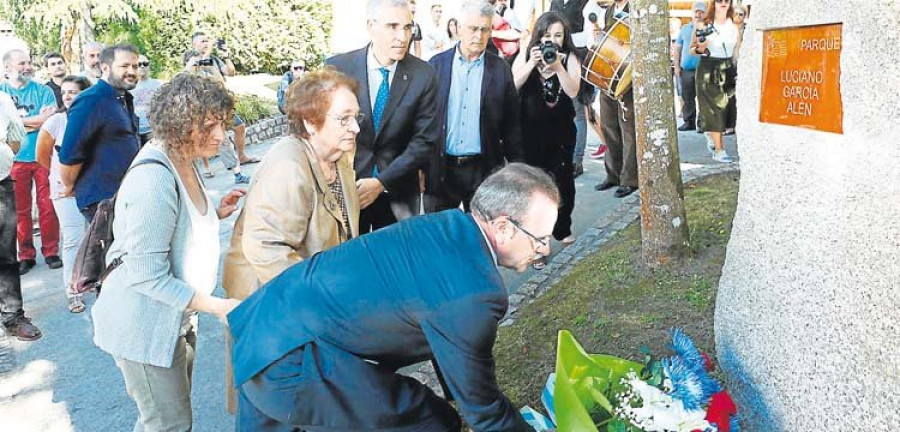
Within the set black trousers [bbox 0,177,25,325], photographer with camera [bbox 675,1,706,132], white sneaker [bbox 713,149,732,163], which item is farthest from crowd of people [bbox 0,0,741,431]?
photographer with camera [bbox 675,1,706,132]

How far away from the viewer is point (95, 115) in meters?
4.78

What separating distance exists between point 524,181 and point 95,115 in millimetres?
3589

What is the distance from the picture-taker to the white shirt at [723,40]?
9.09 meters

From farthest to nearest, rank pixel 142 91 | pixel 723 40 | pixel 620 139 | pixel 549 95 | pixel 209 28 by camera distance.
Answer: pixel 209 28 → pixel 723 40 → pixel 142 91 → pixel 620 139 → pixel 549 95

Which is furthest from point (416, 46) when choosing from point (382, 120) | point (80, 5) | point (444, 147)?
point (80, 5)

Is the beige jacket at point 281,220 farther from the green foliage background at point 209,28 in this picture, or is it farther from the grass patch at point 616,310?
the green foliage background at point 209,28

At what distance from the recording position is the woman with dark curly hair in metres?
2.53

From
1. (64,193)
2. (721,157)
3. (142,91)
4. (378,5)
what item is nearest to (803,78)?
(378,5)

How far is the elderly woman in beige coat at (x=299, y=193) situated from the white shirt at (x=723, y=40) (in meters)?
7.18

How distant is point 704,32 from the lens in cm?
920

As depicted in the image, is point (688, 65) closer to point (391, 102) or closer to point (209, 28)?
point (391, 102)

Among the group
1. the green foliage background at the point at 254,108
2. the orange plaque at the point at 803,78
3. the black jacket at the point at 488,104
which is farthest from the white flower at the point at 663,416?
the green foliage background at the point at 254,108

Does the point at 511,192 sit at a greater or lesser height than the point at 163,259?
greater

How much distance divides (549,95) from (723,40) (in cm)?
431
